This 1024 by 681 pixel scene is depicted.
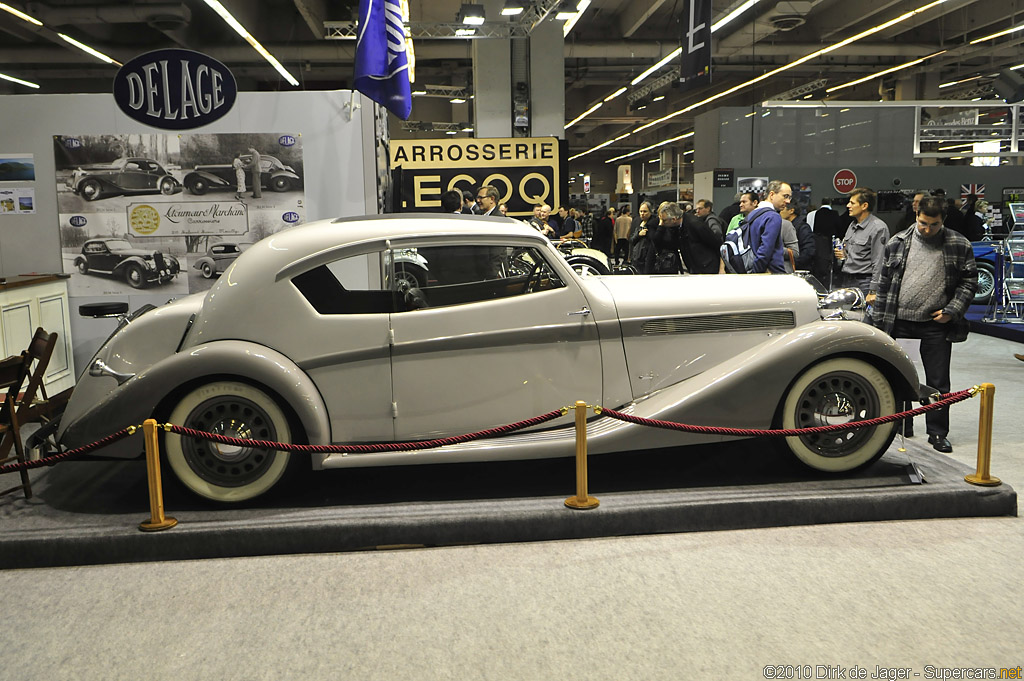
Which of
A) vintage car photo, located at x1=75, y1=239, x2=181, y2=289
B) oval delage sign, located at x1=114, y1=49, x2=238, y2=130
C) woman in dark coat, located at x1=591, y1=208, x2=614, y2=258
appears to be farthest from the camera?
woman in dark coat, located at x1=591, y1=208, x2=614, y2=258

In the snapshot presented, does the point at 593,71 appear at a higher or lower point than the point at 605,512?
higher

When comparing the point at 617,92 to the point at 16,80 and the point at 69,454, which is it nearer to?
the point at 16,80

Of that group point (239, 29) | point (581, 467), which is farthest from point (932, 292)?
point (239, 29)

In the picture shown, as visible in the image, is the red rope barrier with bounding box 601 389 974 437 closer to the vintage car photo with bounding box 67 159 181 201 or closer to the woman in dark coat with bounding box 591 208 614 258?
the vintage car photo with bounding box 67 159 181 201

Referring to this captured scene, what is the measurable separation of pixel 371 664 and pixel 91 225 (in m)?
5.81

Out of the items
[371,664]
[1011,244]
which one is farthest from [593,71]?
[371,664]

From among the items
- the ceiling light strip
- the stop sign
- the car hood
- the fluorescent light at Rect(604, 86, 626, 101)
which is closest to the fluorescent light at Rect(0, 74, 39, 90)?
the fluorescent light at Rect(604, 86, 626, 101)

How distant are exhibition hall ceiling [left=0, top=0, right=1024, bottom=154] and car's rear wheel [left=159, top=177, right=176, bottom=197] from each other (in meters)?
7.50

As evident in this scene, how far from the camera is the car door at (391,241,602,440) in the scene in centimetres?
442

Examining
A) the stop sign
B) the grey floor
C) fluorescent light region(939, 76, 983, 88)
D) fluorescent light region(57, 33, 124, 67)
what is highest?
fluorescent light region(939, 76, 983, 88)

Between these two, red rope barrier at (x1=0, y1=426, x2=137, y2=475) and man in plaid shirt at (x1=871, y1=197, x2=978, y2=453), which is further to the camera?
man in plaid shirt at (x1=871, y1=197, x2=978, y2=453)

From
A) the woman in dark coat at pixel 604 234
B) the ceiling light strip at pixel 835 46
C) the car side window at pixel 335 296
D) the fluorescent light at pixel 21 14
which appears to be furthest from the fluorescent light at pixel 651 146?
the car side window at pixel 335 296

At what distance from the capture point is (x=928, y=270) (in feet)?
18.2

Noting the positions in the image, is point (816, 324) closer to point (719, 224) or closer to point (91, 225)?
point (719, 224)
